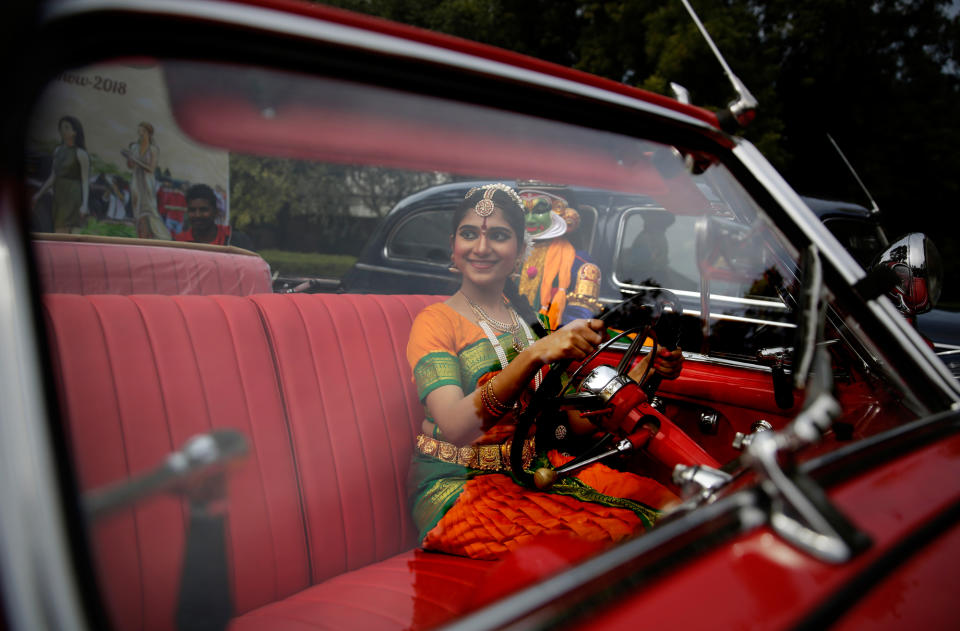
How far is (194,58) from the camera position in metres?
0.68

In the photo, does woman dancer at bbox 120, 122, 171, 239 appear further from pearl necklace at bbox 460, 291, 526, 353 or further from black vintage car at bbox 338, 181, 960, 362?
pearl necklace at bbox 460, 291, 526, 353

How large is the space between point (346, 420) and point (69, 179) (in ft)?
2.81

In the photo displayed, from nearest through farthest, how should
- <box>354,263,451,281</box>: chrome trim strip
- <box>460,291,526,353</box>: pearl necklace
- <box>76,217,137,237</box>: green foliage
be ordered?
<box>76,217,137,237</box>: green foliage < <box>460,291,526,353</box>: pearl necklace < <box>354,263,451,281</box>: chrome trim strip

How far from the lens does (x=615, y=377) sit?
1.52m

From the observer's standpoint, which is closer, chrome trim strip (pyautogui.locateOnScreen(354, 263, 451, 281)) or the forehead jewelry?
the forehead jewelry

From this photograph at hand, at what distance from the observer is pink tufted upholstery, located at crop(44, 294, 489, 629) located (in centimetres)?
104

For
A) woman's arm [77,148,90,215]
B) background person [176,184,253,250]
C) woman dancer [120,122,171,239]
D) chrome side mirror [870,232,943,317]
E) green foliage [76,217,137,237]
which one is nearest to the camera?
woman's arm [77,148,90,215]

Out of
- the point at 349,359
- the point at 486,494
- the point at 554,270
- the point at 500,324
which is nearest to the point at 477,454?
the point at 486,494

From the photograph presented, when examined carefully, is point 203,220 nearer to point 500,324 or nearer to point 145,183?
point 145,183

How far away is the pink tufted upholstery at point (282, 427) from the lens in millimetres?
1039

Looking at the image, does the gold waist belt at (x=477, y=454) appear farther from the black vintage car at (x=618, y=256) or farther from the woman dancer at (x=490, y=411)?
the black vintage car at (x=618, y=256)

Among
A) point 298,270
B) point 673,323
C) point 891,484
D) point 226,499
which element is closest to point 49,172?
point 226,499

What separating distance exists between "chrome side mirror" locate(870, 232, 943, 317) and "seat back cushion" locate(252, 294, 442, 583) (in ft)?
6.56

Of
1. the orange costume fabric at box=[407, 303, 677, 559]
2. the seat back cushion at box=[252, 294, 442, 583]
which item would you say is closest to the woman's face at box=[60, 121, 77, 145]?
the seat back cushion at box=[252, 294, 442, 583]
